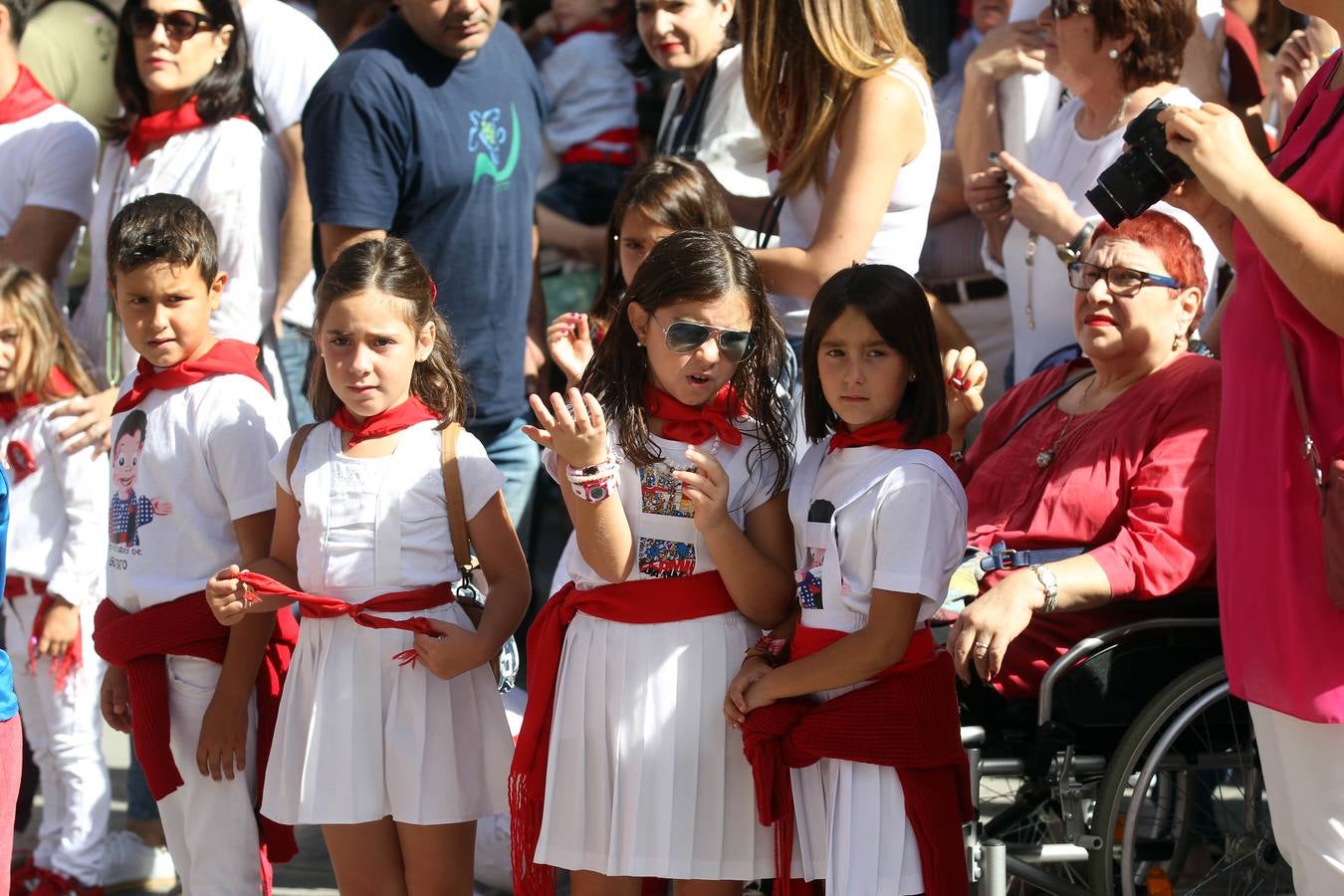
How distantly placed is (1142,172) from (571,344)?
1.37 meters

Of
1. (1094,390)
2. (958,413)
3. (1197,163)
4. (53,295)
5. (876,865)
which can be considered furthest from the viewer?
(53,295)

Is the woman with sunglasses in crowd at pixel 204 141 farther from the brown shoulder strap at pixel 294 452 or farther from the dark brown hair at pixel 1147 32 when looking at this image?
the dark brown hair at pixel 1147 32

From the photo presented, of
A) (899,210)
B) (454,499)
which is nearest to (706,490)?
(454,499)

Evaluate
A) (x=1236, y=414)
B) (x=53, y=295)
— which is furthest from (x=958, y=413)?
(x=53, y=295)

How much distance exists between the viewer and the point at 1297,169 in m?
2.40

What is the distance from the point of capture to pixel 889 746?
2.73 meters

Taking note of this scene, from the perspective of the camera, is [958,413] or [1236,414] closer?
[1236,414]

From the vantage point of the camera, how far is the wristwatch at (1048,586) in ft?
10.1

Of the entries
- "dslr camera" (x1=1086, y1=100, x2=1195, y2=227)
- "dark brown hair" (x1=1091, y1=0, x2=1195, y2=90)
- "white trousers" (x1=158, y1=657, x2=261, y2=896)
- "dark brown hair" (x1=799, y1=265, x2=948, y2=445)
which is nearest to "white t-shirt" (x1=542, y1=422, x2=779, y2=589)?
"dark brown hair" (x1=799, y1=265, x2=948, y2=445)

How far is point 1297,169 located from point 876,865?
1278 millimetres

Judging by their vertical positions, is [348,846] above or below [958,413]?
below

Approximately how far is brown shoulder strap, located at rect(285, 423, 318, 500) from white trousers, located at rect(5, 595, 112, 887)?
4.49 feet

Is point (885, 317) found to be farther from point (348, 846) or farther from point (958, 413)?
point (348, 846)

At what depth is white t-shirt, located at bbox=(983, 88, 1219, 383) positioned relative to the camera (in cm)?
381
